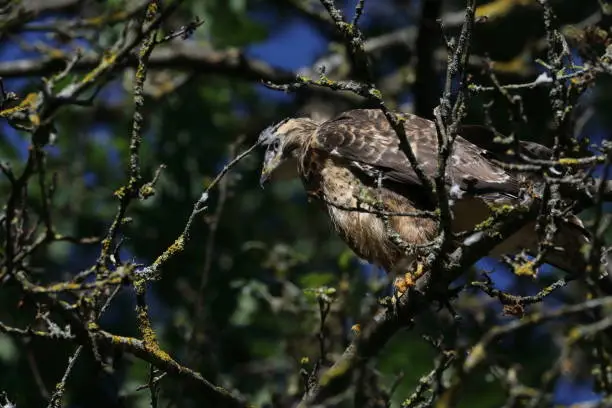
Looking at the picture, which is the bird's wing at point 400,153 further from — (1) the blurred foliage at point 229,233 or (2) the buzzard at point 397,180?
(1) the blurred foliage at point 229,233

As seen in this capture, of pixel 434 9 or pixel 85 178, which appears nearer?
pixel 434 9

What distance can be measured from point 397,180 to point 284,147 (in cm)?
177

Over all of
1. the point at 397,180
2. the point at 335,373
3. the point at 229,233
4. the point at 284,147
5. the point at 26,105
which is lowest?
the point at 229,233

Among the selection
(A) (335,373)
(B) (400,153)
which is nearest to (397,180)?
(B) (400,153)

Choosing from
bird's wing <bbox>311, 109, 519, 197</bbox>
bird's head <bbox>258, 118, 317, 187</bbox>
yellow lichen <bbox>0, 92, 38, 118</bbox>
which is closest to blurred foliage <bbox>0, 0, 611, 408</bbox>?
bird's head <bbox>258, 118, 317, 187</bbox>

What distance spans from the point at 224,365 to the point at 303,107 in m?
2.78

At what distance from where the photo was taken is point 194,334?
6.54 metres

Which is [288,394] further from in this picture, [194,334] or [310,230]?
[310,230]

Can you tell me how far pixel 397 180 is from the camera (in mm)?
6129

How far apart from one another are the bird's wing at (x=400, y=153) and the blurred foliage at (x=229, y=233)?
78 centimetres

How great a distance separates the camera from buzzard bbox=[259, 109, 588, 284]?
5734 millimetres

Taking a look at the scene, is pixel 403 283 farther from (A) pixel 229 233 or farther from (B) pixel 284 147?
(A) pixel 229 233

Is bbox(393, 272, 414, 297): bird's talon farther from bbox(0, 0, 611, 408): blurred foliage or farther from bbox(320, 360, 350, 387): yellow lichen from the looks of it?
bbox(320, 360, 350, 387): yellow lichen

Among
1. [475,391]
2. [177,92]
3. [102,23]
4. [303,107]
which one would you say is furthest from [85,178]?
[102,23]
